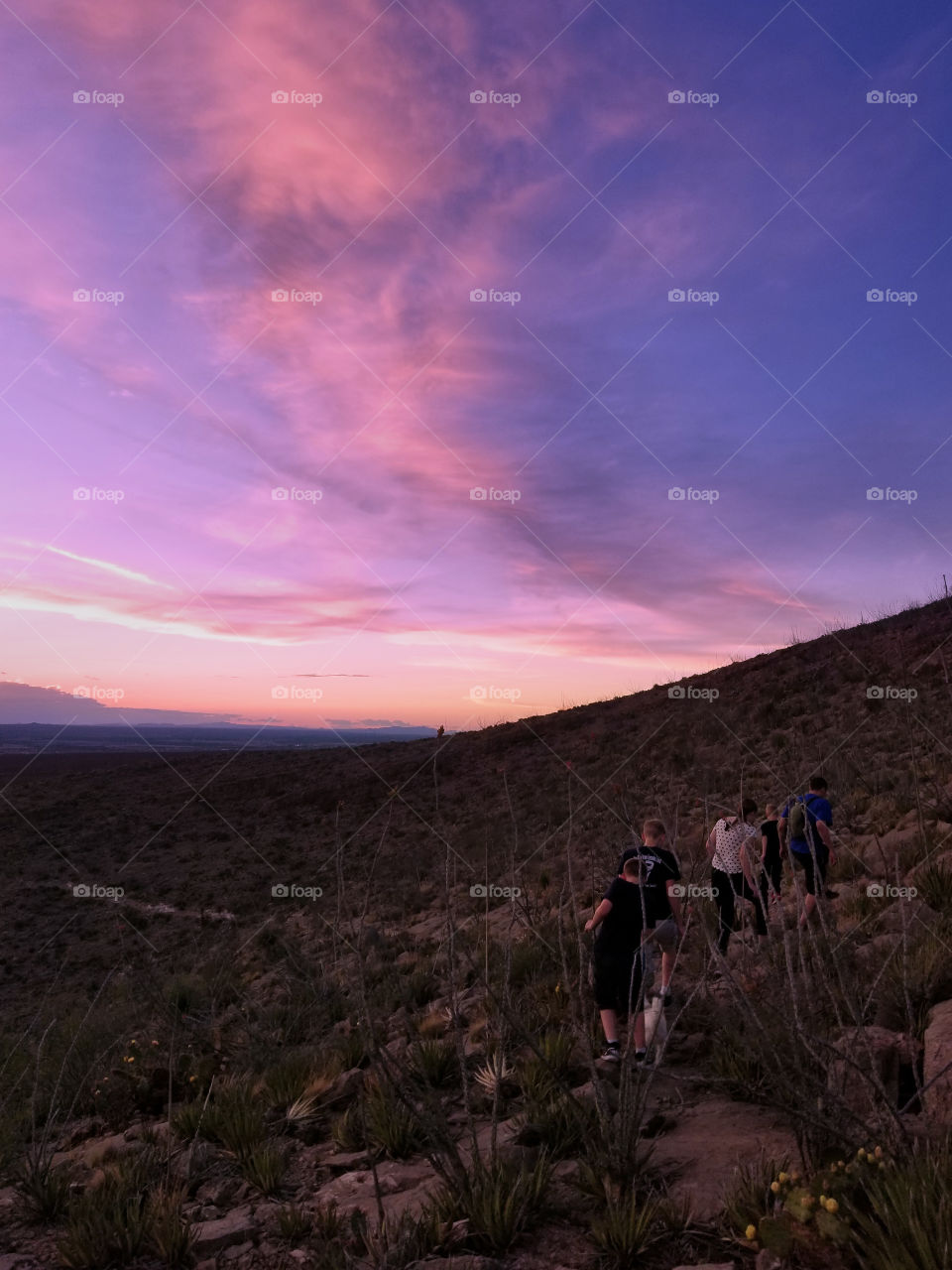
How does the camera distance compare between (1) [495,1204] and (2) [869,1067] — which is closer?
(1) [495,1204]

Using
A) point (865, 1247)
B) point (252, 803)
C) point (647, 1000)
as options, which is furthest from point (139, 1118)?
point (252, 803)

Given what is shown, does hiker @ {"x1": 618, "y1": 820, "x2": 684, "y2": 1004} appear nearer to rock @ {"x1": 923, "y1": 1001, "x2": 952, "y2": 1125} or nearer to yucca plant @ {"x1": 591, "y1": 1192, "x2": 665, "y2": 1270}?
rock @ {"x1": 923, "y1": 1001, "x2": 952, "y2": 1125}

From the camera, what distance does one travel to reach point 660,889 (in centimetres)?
673

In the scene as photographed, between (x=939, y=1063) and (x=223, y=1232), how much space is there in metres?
4.42

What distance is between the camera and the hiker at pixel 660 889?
6.64m

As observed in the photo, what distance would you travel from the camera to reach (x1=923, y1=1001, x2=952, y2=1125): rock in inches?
166

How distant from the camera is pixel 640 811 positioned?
820 inches

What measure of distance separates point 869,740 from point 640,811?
632 cm

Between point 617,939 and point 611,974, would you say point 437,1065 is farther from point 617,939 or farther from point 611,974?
point 617,939

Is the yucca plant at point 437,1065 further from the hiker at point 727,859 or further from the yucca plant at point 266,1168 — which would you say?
the hiker at point 727,859

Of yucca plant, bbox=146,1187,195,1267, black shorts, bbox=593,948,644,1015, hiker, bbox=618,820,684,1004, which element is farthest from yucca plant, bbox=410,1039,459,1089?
yucca plant, bbox=146,1187,195,1267

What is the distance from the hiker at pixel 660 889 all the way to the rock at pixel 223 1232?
3.49 meters

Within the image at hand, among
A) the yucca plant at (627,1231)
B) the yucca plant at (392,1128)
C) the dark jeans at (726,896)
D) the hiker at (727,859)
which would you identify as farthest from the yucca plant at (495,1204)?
the dark jeans at (726,896)

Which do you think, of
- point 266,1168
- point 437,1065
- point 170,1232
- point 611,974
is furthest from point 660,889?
point 170,1232
